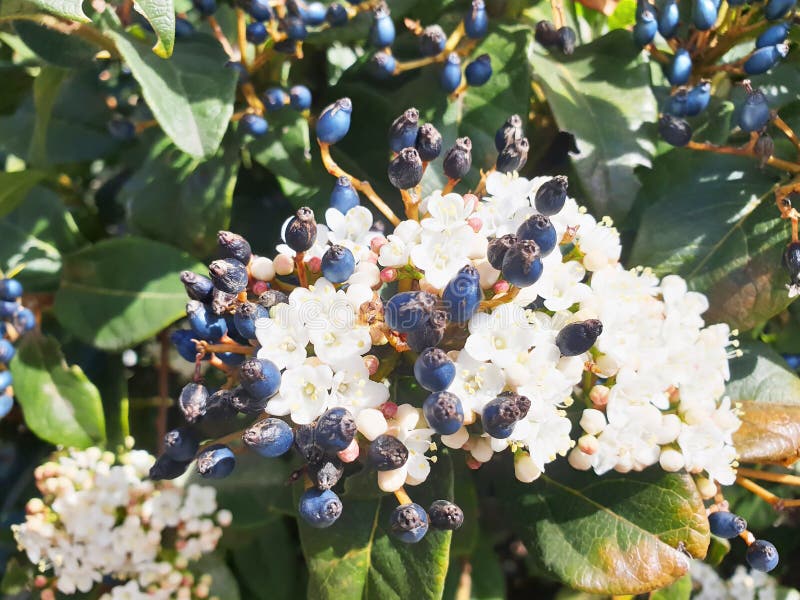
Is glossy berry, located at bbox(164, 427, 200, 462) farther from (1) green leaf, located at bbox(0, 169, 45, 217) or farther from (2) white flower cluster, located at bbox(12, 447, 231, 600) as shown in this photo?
(1) green leaf, located at bbox(0, 169, 45, 217)

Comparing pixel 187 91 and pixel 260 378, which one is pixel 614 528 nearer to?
pixel 260 378

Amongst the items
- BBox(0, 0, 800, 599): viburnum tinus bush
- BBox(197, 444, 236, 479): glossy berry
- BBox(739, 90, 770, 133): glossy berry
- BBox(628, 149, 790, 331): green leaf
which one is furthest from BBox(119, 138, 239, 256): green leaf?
BBox(739, 90, 770, 133): glossy berry

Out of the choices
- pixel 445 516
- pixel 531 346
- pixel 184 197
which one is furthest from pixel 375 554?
pixel 184 197

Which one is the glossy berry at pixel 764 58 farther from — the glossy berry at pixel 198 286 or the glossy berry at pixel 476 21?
the glossy berry at pixel 198 286

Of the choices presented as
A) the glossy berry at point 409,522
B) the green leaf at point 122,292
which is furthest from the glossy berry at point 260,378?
the green leaf at point 122,292

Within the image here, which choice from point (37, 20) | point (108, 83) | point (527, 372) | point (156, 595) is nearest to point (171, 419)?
point (156, 595)

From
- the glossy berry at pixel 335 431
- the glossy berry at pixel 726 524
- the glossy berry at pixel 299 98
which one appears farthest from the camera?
the glossy berry at pixel 299 98

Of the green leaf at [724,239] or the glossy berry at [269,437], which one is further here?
the green leaf at [724,239]
